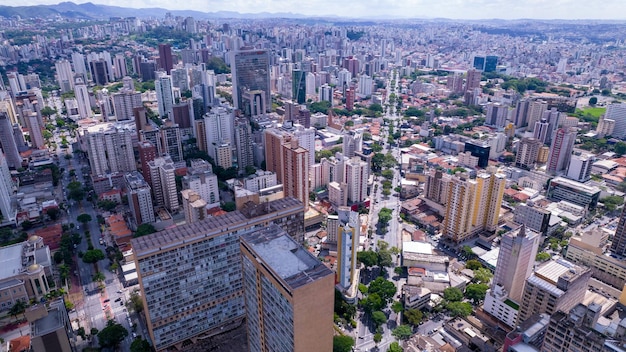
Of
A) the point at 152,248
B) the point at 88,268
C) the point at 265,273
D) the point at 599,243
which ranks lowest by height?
the point at 88,268

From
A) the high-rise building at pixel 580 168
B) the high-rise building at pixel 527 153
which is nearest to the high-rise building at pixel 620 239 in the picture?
the high-rise building at pixel 580 168

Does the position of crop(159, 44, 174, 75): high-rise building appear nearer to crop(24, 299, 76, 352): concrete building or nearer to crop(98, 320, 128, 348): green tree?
crop(98, 320, 128, 348): green tree

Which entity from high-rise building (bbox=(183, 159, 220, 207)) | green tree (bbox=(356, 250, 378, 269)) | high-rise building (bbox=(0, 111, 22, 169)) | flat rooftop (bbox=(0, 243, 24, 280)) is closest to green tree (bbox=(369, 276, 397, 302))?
green tree (bbox=(356, 250, 378, 269))

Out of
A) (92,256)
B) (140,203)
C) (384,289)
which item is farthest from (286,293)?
(140,203)

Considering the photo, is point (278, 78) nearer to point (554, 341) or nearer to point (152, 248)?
point (152, 248)

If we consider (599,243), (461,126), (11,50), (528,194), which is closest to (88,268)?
(599,243)

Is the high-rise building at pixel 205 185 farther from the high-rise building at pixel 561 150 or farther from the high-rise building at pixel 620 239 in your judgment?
the high-rise building at pixel 561 150
